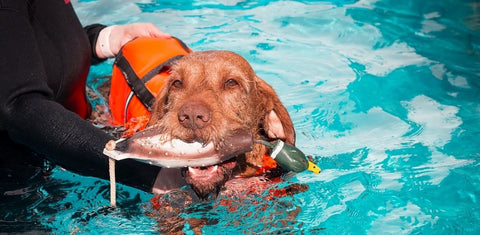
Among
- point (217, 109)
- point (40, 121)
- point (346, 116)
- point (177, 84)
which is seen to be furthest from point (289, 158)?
point (346, 116)

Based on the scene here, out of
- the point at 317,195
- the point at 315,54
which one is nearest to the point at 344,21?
the point at 315,54

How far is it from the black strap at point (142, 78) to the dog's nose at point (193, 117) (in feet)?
5.12

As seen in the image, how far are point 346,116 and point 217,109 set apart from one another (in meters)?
2.67

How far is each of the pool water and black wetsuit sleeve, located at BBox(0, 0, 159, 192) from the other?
2.59ft

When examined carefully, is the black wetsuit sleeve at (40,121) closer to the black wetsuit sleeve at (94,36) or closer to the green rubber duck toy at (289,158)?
the green rubber duck toy at (289,158)

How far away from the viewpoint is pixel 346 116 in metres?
5.76

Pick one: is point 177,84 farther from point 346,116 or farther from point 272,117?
point 346,116

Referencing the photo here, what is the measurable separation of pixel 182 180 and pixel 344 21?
5.59 meters

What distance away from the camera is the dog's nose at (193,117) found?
3104 mm

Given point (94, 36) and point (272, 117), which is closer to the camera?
point (272, 117)

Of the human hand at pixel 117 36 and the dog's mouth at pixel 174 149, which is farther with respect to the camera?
the human hand at pixel 117 36

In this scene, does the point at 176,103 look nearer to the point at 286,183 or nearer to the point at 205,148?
the point at 205,148

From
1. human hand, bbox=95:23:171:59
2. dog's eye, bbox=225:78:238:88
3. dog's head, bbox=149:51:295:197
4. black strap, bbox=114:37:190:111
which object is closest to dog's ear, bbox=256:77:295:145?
dog's head, bbox=149:51:295:197

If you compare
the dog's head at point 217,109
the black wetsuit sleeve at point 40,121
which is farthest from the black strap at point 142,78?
the black wetsuit sleeve at point 40,121
